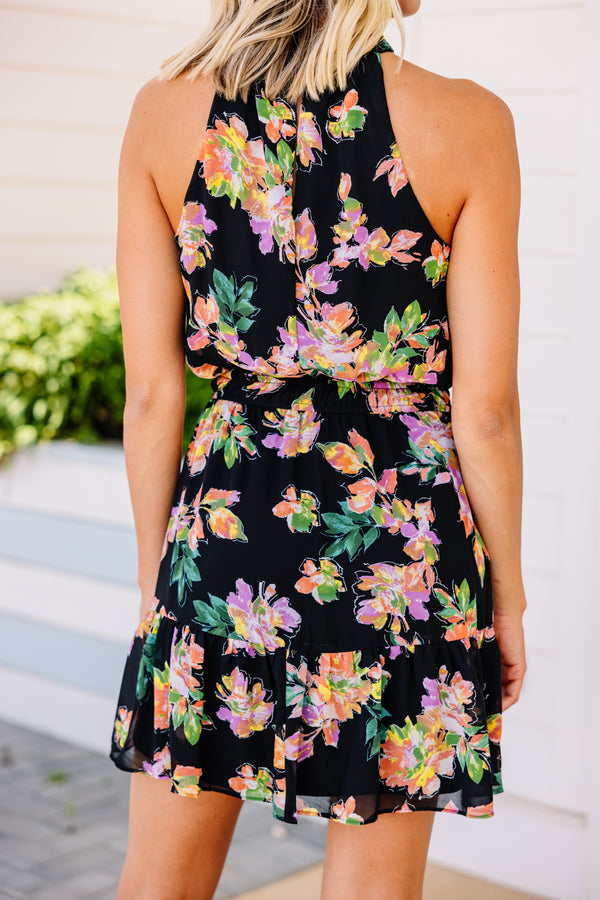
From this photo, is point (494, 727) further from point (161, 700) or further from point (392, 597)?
point (161, 700)

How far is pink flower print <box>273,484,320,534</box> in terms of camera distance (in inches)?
56.1

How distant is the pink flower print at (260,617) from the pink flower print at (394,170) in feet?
1.87

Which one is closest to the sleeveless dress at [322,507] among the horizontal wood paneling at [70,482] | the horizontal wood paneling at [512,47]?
the horizontal wood paneling at [512,47]

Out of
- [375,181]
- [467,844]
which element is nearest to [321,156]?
[375,181]

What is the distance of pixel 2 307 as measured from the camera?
418cm

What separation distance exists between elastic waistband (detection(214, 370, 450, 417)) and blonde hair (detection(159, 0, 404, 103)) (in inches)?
15.4

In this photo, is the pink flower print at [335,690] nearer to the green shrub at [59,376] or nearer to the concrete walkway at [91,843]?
the concrete walkway at [91,843]

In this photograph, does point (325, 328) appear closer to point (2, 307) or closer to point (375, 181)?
point (375, 181)

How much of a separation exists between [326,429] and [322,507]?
11 centimetres

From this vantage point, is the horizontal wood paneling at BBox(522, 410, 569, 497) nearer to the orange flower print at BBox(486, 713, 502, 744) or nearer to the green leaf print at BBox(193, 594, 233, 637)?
the orange flower print at BBox(486, 713, 502, 744)

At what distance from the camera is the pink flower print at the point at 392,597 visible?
142 cm

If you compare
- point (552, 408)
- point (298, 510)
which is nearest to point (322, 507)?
point (298, 510)

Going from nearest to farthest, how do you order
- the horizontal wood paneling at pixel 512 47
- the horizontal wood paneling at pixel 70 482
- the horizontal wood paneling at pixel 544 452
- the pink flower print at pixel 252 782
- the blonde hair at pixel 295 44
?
the blonde hair at pixel 295 44
the pink flower print at pixel 252 782
the horizontal wood paneling at pixel 512 47
the horizontal wood paneling at pixel 544 452
the horizontal wood paneling at pixel 70 482

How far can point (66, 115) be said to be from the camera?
4.76 metres
